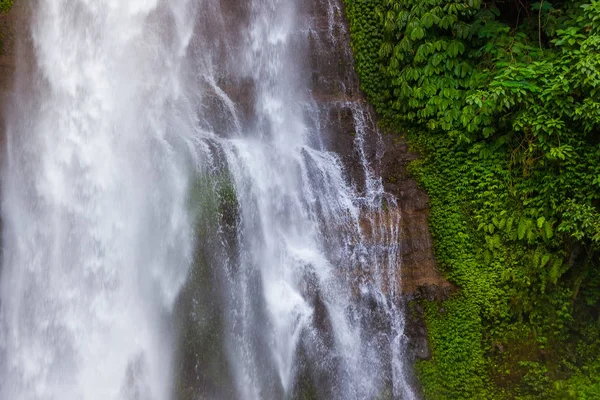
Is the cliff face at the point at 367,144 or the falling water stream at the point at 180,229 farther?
the cliff face at the point at 367,144

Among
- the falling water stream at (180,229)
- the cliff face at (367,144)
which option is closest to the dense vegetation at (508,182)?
the cliff face at (367,144)

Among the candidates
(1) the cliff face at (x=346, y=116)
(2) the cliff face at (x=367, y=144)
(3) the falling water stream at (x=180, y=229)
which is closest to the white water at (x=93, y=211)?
(3) the falling water stream at (x=180, y=229)

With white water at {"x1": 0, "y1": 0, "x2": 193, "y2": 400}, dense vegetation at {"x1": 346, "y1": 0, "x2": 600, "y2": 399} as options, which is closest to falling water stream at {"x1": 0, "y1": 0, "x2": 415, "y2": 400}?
white water at {"x1": 0, "y1": 0, "x2": 193, "y2": 400}

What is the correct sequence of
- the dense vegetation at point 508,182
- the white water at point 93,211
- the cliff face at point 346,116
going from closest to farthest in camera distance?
the dense vegetation at point 508,182, the white water at point 93,211, the cliff face at point 346,116

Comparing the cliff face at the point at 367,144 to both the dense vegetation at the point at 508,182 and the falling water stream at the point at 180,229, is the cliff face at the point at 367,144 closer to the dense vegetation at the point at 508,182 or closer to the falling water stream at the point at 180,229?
the falling water stream at the point at 180,229

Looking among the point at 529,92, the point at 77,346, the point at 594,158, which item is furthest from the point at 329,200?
the point at 77,346

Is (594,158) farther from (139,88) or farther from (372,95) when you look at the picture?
(139,88)

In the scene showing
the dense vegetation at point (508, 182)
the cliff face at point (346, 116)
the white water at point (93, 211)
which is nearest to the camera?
the dense vegetation at point (508, 182)

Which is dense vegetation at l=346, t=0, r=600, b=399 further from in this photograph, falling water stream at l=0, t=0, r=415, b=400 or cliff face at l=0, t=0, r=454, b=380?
falling water stream at l=0, t=0, r=415, b=400
